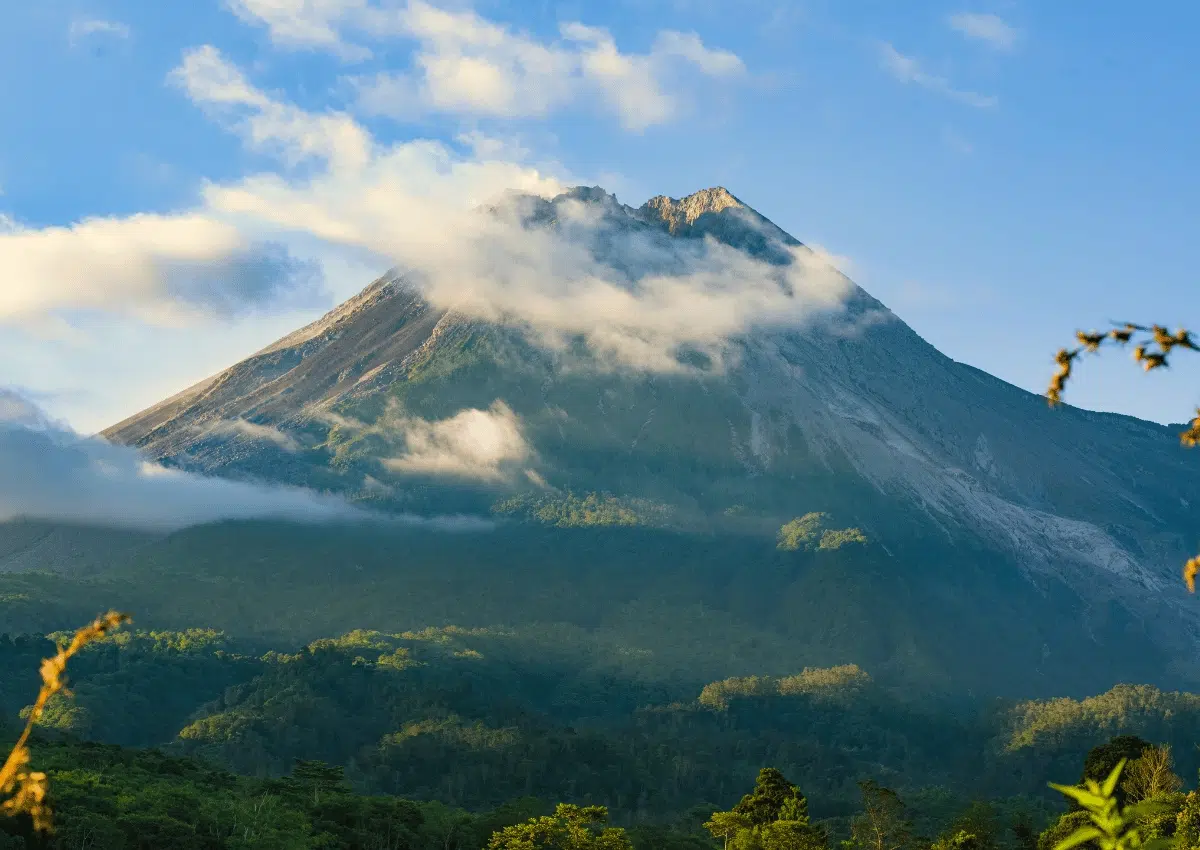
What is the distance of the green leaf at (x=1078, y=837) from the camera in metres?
8.87

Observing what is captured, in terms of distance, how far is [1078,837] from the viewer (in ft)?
30.5

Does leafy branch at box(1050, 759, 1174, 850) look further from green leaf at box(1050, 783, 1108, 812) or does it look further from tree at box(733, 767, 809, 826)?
tree at box(733, 767, 809, 826)

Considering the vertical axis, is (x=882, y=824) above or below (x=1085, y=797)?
below

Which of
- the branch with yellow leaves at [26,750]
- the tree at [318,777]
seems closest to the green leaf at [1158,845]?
the branch with yellow leaves at [26,750]

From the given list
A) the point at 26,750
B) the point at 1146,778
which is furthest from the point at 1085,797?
the point at 1146,778

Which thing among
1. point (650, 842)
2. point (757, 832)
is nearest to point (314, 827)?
point (650, 842)

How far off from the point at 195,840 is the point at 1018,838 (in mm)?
61637

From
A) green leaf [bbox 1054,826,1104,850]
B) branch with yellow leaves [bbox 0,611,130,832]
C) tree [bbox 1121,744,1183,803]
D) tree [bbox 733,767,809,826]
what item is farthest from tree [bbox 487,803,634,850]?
branch with yellow leaves [bbox 0,611,130,832]

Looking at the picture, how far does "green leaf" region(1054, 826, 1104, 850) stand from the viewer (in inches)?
349

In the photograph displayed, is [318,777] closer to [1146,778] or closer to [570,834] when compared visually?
[570,834]

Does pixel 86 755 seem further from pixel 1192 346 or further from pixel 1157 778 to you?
pixel 1192 346

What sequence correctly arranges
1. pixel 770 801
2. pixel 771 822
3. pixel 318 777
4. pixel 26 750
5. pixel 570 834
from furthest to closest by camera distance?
pixel 318 777 → pixel 770 801 → pixel 771 822 → pixel 570 834 → pixel 26 750

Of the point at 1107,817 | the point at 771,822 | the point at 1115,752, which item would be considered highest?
the point at 1107,817

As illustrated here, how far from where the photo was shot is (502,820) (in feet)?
401
